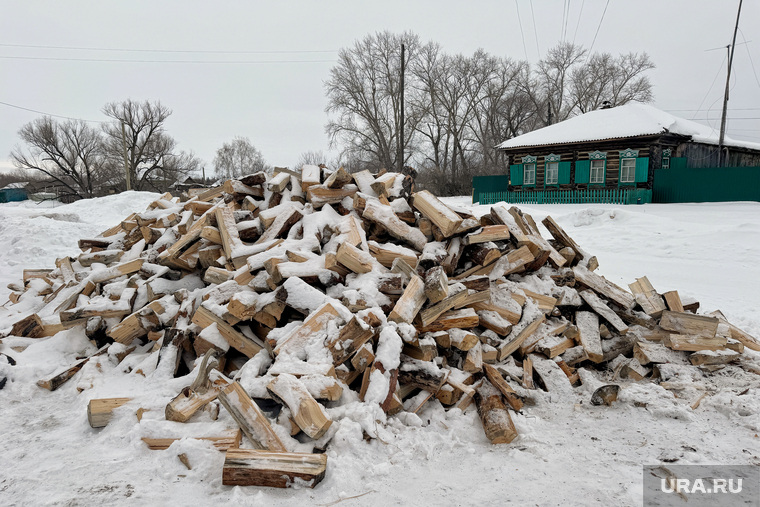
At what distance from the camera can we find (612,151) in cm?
2033

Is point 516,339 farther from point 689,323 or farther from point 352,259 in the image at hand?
point 689,323

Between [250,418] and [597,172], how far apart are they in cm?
2231

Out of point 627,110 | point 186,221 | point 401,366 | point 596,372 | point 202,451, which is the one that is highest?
point 627,110

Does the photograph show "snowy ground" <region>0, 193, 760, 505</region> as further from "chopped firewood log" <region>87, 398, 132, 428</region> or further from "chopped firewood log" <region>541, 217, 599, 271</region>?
"chopped firewood log" <region>541, 217, 599, 271</region>

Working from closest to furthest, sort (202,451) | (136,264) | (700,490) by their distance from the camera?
(700,490)
(202,451)
(136,264)

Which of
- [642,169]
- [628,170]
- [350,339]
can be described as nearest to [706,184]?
[642,169]

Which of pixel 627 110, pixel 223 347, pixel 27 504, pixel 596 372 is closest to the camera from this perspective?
pixel 27 504

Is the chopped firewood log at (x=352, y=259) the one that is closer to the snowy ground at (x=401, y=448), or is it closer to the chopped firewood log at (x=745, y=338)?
the snowy ground at (x=401, y=448)

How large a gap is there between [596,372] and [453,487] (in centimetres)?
218

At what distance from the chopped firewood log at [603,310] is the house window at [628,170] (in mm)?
18497

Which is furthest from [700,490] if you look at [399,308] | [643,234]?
[643,234]

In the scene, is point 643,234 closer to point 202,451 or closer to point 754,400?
point 754,400

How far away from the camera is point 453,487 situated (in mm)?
2424

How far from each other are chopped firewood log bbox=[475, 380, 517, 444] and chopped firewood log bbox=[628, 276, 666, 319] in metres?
2.36
